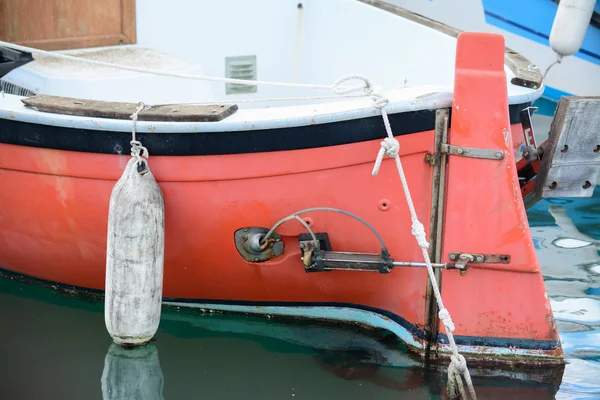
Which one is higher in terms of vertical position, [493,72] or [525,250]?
[493,72]

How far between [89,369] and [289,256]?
0.94 meters

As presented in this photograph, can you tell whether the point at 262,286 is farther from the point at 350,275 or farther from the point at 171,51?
the point at 171,51

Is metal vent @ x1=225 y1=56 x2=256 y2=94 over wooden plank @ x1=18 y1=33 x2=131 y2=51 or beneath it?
beneath

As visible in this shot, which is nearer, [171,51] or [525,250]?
[525,250]

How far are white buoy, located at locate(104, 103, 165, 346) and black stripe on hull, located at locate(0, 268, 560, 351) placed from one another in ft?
1.52

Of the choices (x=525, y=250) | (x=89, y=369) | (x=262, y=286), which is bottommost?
(x=89, y=369)

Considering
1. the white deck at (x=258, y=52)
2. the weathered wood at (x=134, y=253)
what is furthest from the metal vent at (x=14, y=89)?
the weathered wood at (x=134, y=253)

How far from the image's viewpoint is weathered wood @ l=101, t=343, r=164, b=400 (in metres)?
3.28

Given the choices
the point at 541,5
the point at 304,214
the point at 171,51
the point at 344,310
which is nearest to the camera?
the point at 304,214

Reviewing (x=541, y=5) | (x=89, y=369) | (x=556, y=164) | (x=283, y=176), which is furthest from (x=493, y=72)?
(x=541, y=5)

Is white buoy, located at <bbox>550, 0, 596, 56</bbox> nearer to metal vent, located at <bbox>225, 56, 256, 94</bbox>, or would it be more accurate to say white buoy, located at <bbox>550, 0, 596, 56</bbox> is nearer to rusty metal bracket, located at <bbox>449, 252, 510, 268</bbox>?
metal vent, located at <bbox>225, 56, 256, 94</bbox>

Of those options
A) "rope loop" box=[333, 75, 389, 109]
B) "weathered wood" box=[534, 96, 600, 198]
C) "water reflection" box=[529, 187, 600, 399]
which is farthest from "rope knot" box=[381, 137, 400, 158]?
"water reflection" box=[529, 187, 600, 399]

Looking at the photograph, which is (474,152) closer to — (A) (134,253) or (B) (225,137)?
(B) (225,137)

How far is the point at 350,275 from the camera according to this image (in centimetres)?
345
